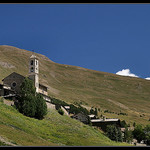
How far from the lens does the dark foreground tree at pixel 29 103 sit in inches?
1996

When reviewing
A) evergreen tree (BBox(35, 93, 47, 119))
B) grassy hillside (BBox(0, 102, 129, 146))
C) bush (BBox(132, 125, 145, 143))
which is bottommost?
bush (BBox(132, 125, 145, 143))

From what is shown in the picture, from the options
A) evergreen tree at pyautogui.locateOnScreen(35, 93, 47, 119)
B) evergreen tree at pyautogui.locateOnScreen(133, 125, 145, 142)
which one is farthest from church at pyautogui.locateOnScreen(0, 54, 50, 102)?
evergreen tree at pyautogui.locateOnScreen(133, 125, 145, 142)

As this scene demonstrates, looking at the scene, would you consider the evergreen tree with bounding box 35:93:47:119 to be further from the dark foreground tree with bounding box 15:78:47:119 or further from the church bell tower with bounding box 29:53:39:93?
the church bell tower with bounding box 29:53:39:93

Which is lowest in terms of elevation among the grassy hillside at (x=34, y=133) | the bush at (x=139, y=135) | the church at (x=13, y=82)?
the bush at (x=139, y=135)

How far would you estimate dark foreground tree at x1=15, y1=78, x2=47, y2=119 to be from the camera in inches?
1996

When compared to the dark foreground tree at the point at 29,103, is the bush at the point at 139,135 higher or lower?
lower

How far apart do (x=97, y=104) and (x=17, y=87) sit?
126801 mm

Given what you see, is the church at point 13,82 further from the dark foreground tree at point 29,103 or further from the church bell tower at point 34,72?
the dark foreground tree at point 29,103

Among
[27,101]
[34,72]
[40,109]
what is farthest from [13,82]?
[40,109]

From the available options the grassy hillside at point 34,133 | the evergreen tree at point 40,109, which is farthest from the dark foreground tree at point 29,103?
the grassy hillside at point 34,133

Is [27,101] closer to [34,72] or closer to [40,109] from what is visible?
[40,109]

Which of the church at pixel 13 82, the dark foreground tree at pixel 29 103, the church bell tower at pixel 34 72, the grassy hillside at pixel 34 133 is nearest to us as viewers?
the grassy hillside at pixel 34 133

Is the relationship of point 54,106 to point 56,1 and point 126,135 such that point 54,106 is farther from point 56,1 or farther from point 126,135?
point 56,1

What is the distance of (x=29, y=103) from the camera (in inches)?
2026
